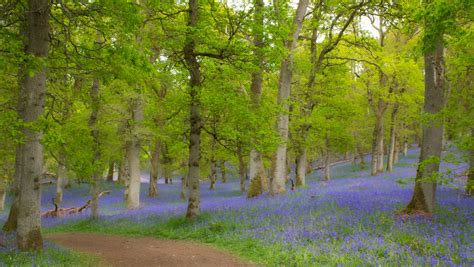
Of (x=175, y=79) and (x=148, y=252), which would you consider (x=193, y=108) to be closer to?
(x=175, y=79)

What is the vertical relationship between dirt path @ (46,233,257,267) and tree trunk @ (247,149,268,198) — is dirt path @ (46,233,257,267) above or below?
below

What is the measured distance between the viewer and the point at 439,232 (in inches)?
365

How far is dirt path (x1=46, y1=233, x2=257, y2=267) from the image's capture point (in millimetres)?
9398

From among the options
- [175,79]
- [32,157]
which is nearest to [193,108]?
[175,79]

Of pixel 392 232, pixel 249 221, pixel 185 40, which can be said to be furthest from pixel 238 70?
pixel 392 232

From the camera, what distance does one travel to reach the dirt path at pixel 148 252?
9.40m

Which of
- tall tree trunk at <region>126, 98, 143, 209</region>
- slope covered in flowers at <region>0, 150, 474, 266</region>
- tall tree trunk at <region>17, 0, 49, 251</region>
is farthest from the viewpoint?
tall tree trunk at <region>126, 98, 143, 209</region>

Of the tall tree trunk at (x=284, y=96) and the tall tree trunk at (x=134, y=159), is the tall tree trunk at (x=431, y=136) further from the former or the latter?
the tall tree trunk at (x=134, y=159)

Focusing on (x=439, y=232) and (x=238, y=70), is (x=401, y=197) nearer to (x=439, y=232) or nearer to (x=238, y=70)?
(x=439, y=232)

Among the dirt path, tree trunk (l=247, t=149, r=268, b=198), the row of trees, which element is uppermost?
the row of trees

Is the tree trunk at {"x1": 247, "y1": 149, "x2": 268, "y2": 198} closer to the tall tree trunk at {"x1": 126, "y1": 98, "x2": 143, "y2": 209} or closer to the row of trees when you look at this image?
the row of trees

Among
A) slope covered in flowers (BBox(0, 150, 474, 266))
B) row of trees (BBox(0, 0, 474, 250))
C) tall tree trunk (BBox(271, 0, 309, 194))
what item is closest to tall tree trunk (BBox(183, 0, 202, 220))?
row of trees (BBox(0, 0, 474, 250))

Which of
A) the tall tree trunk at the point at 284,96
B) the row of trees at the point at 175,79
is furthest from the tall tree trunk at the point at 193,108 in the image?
the tall tree trunk at the point at 284,96

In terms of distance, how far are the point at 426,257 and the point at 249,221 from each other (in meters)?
6.13
